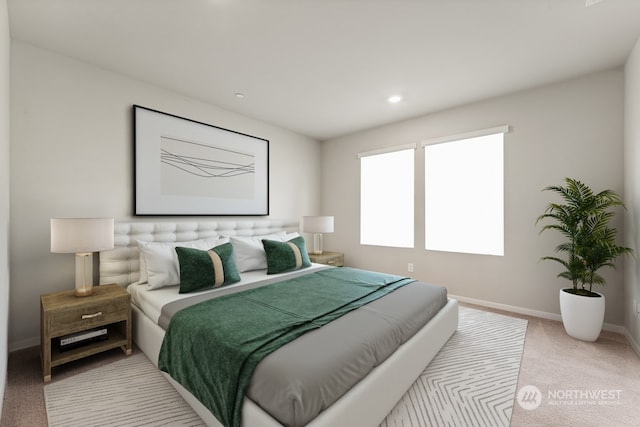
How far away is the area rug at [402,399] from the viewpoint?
63.6 inches

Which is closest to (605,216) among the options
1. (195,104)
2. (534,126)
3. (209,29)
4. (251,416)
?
(534,126)

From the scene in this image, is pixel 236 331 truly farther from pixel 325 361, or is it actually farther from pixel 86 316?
pixel 86 316

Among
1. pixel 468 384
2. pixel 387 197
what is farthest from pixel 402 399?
pixel 387 197

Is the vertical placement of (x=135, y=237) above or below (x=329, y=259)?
above

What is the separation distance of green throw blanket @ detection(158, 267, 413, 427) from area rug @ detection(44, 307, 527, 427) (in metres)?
0.22

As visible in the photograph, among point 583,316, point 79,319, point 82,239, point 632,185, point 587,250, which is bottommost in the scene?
point 583,316

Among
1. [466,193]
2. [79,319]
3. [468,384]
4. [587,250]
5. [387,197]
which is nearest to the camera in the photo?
[468,384]

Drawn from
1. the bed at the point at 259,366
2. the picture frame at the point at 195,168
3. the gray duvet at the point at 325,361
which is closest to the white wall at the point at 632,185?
the bed at the point at 259,366

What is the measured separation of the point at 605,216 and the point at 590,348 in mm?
1198

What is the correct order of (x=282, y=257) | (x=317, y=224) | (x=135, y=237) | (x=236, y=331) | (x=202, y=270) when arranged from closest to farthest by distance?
1. (x=236, y=331)
2. (x=202, y=270)
3. (x=135, y=237)
4. (x=282, y=257)
5. (x=317, y=224)

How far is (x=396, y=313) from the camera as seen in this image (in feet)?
6.34

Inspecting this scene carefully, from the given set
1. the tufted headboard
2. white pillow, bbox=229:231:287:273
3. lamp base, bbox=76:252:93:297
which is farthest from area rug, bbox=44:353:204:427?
white pillow, bbox=229:231:287:273

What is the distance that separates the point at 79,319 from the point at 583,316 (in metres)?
4.19

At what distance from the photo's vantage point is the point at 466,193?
3648mm
